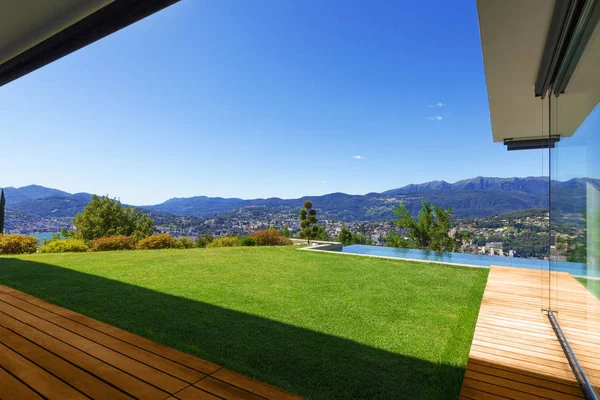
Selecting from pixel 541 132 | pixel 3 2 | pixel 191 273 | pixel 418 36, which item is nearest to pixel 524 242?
pixel 541 132

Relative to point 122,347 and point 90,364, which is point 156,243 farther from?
point 90,364

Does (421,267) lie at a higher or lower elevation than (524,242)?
lower

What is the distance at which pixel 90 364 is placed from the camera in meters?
1.89

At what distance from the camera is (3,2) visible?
2164mm

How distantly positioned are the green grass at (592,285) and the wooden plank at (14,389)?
289cm

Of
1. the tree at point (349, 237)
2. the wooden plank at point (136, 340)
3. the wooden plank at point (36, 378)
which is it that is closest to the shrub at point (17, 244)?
the wooden plank at point (136, 340)

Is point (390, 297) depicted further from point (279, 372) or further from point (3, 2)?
point (3, 2)

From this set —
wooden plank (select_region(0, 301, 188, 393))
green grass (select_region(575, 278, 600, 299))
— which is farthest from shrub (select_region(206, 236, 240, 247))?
green grass (select_region(575, 278, 600, 299))

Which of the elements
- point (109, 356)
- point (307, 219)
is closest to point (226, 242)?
point (307, 219)

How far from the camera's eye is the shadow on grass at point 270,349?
6.37 feet

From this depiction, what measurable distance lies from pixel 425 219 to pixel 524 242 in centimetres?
678

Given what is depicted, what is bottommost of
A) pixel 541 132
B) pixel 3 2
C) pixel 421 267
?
pixel 421 267

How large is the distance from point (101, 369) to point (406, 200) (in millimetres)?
13628

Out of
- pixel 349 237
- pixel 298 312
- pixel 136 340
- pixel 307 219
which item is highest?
pixel 307 219
